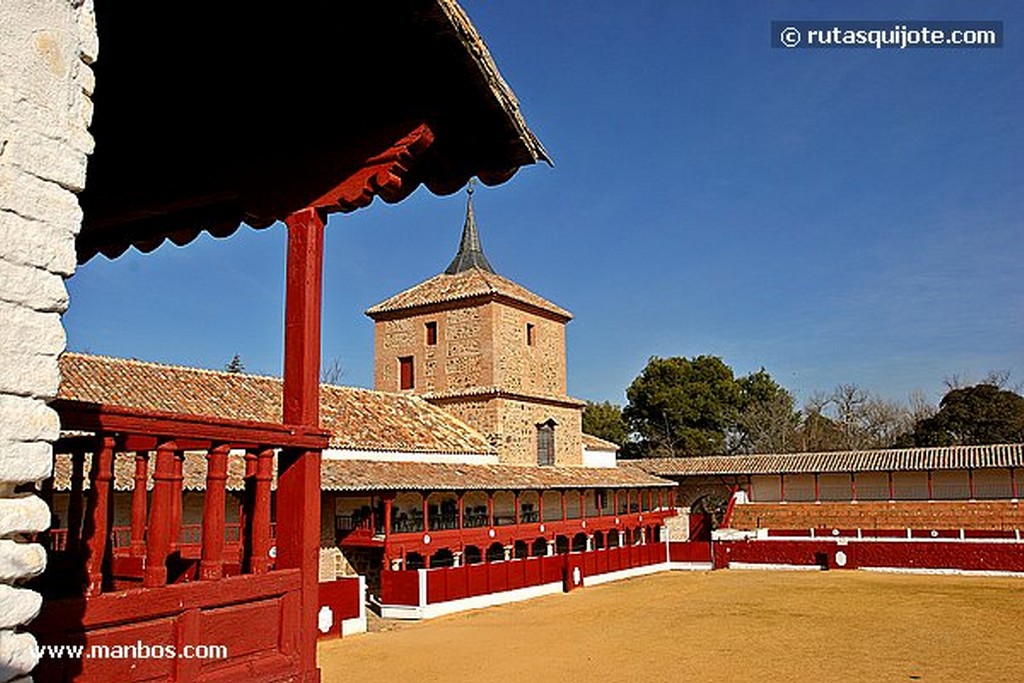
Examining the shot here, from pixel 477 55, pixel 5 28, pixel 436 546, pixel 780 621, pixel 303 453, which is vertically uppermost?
pixel 477 55

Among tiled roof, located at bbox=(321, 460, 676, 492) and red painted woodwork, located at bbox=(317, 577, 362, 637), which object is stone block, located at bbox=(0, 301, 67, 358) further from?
tiled roof, located at bbox=(321, 460, 676, 492)

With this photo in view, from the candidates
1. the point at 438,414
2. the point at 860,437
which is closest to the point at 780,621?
the point at 438,414

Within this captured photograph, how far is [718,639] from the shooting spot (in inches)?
611

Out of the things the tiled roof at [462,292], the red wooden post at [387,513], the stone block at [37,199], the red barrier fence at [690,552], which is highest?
the tiled roof at [462,292]

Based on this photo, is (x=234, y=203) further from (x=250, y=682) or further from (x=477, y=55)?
(x=250, y=682)

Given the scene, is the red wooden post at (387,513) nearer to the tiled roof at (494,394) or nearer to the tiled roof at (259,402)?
the tiled roof at (259,402)

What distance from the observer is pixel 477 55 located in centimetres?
360

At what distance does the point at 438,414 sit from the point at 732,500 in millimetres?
13053

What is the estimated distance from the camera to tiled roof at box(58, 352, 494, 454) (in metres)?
18.2

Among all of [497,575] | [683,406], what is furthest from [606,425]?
[497,575]

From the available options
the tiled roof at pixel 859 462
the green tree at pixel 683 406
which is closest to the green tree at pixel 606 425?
the green tree at pixel 683 406

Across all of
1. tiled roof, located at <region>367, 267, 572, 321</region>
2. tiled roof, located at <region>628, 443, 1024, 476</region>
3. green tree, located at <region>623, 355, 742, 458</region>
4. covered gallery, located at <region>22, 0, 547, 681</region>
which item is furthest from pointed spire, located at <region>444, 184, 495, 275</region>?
covered gallery, located at <region>22, 0, 547, 681</region>

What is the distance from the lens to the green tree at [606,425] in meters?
50.5

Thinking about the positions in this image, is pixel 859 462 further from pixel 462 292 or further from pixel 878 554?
pixel 462 292
